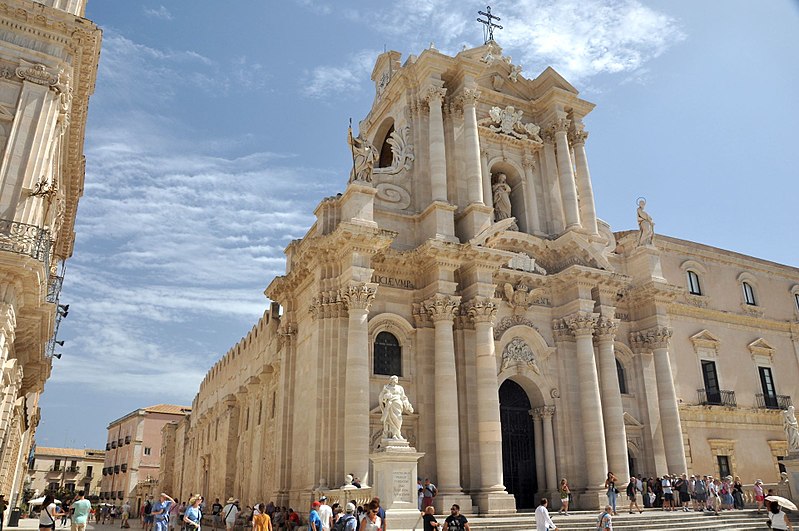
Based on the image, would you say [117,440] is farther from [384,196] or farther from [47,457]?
[384,196]

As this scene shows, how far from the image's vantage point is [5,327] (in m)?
12.7

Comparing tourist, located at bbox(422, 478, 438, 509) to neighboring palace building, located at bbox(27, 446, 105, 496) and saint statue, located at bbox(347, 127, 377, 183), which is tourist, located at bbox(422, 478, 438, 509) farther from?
neighboring palace building, located at bbox(27, 446, 105, 496)

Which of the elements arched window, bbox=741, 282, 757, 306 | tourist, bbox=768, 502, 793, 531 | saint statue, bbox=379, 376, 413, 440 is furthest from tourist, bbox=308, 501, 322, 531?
arched window, bbox=741, 282, 757, 306

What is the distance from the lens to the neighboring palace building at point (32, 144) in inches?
524

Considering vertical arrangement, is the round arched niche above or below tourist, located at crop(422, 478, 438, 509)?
above

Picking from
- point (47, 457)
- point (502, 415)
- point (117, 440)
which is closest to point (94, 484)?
point (47, 457)

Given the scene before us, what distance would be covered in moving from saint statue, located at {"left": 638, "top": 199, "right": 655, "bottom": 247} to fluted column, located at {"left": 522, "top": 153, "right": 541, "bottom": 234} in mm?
4790

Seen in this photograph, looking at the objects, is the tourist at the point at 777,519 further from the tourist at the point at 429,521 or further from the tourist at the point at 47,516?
the tourist at the point at 47,516

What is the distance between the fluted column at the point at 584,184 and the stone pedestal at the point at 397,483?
14145mm

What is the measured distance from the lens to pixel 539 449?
2292 cm

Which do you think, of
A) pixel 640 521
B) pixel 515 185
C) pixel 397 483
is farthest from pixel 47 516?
pixel 515 185

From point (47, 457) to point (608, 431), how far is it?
74.9m

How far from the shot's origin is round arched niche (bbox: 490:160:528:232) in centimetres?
2620

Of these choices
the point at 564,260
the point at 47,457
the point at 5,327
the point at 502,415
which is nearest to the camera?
the point at 5,327
